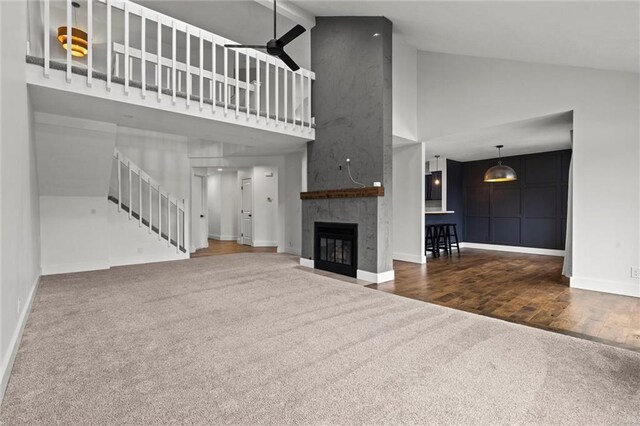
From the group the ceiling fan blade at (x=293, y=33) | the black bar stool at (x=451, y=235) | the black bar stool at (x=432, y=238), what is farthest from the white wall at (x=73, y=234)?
the black bar stool at (x=451, y=235)

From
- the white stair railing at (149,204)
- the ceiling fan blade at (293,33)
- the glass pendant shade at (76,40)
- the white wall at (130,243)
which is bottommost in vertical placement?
the white wall at (130,243)

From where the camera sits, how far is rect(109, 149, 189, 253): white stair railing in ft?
19.9

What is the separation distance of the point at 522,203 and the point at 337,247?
17.2 feet

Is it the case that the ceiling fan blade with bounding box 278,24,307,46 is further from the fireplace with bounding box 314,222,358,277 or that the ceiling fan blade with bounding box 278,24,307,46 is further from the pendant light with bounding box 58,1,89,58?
the pendant light with bounding box 58,1,89,58

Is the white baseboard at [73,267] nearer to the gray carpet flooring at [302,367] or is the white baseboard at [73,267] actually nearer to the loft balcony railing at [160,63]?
the gray carpet flooring at [302,367]

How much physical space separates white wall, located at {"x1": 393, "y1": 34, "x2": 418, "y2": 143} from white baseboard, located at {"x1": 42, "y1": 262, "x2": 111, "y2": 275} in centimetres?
552

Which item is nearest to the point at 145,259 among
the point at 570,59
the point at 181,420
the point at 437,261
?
the point at 181,420

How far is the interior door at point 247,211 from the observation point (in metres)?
9.17

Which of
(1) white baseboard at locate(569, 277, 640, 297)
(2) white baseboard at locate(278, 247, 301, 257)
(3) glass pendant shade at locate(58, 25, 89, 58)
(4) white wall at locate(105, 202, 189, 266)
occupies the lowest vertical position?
(2) white baseboard at locate(278, 247, 301, 257)

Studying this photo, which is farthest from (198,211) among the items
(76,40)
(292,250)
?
(76,40)

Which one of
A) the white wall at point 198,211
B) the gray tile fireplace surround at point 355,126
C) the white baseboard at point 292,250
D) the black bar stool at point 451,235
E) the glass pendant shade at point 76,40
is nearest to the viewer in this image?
the gray tile fireplace surround at point 355,126

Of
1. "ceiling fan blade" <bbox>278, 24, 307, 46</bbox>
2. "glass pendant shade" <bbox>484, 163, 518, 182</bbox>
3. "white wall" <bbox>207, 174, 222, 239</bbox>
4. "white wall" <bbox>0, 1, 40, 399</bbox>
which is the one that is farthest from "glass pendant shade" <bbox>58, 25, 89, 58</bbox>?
"glass pendant shade" <bbox>484, 163, 518, 182</bbox>

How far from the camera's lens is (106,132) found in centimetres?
472

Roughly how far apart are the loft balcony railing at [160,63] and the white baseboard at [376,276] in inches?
102
